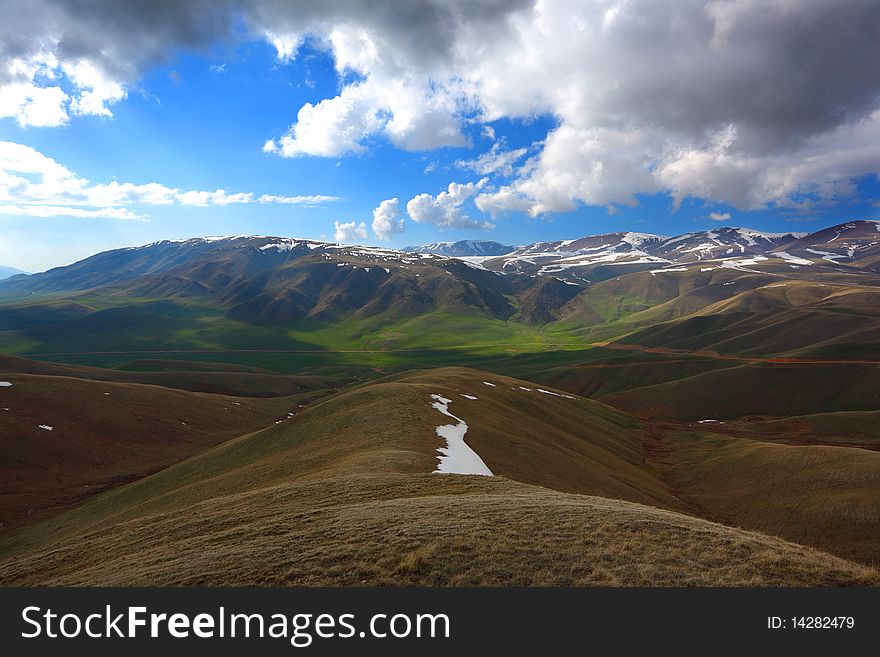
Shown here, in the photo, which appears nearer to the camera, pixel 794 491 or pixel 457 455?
pixel 457 455

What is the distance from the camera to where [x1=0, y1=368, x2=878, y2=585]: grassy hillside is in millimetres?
12375

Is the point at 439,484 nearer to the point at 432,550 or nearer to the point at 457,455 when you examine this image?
the point at 457,455

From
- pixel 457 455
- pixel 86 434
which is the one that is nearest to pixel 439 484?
pixel 457 455

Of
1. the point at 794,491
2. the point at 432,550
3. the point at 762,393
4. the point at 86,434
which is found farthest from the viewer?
the point at 762,393

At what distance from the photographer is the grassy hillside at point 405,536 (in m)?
12.4

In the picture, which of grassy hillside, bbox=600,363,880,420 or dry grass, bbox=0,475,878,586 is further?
grassy hillside, bbox=600,363,880,420

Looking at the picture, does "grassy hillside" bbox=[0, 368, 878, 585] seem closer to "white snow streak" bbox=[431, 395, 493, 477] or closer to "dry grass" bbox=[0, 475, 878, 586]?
"dry grass" bbox=[0, 475, 878, 586]

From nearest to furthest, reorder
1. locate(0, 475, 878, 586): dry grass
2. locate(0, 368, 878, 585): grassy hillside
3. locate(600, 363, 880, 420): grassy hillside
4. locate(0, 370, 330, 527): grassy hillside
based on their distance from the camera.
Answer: locate(0, 475, 878, 586): dry grass
locate(0, 368, 878, 585): grassy hillside
locate(0, 370, 330, 527): grassy hillside
locate(600, 363, 880, 420): grassy hillside

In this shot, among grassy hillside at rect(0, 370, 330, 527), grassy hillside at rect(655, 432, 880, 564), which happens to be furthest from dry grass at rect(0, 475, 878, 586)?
grassy hillside at rect(0, 370, 330, 527)

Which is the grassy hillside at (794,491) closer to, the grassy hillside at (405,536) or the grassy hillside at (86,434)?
the grassy hillside at (405,536)

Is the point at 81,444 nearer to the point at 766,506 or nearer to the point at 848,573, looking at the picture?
the point at 848,573

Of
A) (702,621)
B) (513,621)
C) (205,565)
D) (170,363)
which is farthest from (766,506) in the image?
(170,363)

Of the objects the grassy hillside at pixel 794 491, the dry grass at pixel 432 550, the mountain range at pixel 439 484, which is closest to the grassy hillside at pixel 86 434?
the mountain range at pixel 439 484

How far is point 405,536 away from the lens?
1482 centimetres
